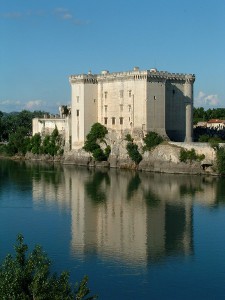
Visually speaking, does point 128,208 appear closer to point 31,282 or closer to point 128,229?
point 128,229

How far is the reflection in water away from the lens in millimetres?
16016

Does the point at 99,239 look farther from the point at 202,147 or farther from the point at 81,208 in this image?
the point at 202,147

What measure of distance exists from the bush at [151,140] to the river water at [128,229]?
10.2 feet

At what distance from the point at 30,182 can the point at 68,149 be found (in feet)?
34.8

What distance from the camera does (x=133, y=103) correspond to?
116 feet

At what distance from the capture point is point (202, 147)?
104 ft

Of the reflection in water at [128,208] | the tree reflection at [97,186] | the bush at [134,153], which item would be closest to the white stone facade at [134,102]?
the bush at [134,153]

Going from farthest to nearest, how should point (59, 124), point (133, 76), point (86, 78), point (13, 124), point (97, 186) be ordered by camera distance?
point (13, 124), point (59, 124), point (86, 78), point (133, 76), point (97, 186)

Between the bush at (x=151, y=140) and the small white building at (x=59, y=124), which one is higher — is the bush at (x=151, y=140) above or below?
below

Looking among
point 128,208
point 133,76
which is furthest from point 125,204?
point 133,76

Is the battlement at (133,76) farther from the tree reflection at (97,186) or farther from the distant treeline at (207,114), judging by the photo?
the distant treeline at (207,114)

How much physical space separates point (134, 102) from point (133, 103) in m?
0.14

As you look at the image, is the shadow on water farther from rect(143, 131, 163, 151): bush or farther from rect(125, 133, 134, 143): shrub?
rect(125, 133, 134, 143): shrub

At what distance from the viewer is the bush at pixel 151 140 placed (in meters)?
33.9
